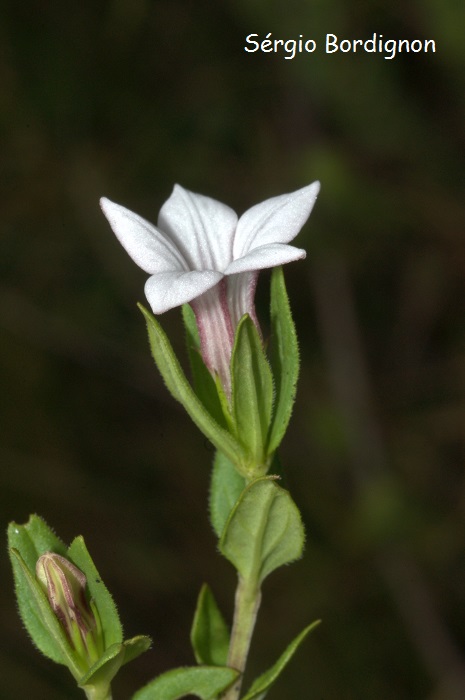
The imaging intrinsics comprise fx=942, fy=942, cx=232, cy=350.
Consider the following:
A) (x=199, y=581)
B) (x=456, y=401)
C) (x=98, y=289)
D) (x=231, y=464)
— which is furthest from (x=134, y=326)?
(x=231, y=464)

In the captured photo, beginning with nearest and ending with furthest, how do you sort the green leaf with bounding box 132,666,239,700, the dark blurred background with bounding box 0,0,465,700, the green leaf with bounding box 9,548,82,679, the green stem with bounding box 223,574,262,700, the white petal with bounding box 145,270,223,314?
the white petal with bounding box 145,270,223,314 → the green leaf with bounding box 9,548,82,679 → the green leaf with bounding box 132,666,239,700 → the green stem with bounding box 223,574,262,700 → the dark blurred background with bounding box 0,0,465,700

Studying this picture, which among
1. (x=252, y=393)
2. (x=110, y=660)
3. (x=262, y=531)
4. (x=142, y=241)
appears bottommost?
(x=110, y=660)

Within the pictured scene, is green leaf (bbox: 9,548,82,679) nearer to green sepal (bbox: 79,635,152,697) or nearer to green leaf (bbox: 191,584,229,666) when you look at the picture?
green sepal (bbox: 79,635,152,697)

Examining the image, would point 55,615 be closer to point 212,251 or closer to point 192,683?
point 192,683

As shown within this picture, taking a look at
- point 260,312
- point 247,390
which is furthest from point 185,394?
point 260,312

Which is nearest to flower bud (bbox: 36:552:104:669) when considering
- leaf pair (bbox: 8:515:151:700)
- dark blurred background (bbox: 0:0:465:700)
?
leaf pair (bbox: 8:515:151:700)

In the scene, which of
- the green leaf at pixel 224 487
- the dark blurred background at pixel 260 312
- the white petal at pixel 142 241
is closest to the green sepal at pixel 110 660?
the green leaf at pixel 224 487

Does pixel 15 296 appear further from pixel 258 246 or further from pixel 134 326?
pixel 258 246
